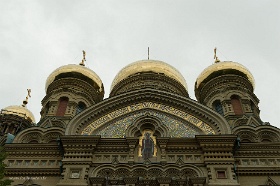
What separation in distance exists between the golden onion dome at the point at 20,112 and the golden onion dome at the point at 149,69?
4.82 meters

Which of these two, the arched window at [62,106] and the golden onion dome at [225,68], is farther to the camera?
the golden onion dome at [225,68]


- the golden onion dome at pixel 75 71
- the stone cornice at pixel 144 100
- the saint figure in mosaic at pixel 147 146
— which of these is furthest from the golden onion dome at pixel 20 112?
the saint figure in mosaic at pixel 147 146

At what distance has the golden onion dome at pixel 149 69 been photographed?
18281 mm

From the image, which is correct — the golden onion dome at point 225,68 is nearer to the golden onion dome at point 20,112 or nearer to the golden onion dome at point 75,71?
the golden onion dome at point 75,71

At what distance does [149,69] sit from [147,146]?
6.82m

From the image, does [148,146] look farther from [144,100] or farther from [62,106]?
[62,106]

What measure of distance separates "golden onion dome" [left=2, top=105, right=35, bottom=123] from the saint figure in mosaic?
10274 millimetres

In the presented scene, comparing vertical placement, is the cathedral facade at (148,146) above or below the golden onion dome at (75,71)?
below

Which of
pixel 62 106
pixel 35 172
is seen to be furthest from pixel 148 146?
pixel 62 106

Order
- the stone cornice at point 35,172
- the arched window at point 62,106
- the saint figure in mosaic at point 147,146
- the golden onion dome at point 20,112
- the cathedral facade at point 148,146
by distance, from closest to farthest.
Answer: the cathedral facade at point 148,146
the stone cornice at point 35,172
the saint figure in mosaic at point 147,146
the arched window at point 62,106
the golden onion dome at point 20,112

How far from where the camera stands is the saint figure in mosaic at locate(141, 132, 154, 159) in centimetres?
1157

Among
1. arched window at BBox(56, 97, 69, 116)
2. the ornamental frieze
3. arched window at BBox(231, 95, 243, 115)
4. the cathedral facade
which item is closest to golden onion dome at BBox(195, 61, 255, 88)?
arched window at BBox(231, 95, 243, 115)

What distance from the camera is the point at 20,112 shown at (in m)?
20.8

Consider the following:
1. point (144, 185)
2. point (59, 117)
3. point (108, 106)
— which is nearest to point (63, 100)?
point (59, 117)
